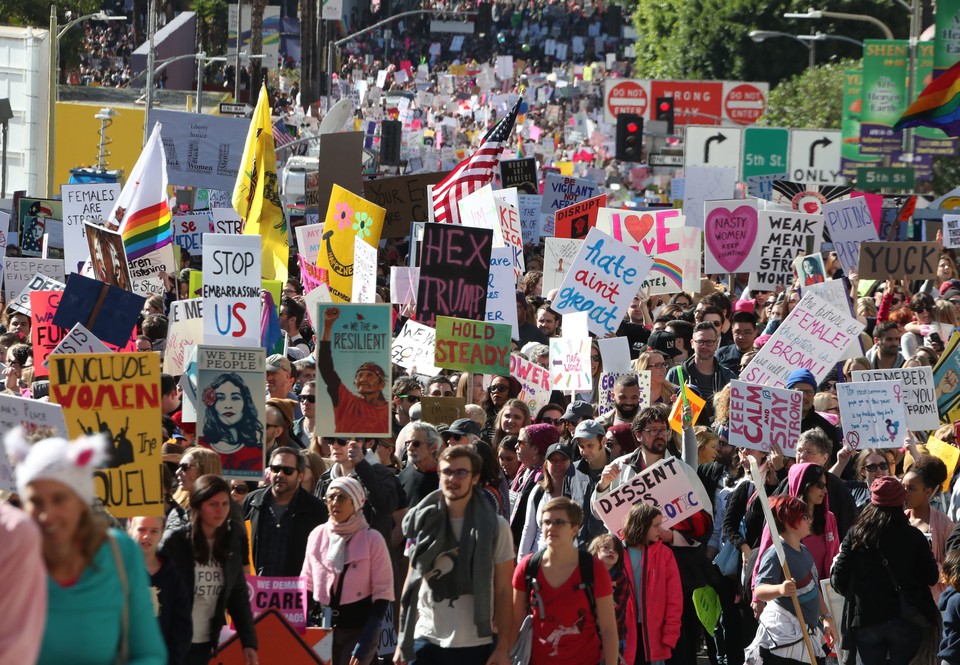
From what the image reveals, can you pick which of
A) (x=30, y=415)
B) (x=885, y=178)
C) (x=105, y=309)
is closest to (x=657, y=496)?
(x=30, y=415)

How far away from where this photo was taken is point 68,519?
3.73 meters

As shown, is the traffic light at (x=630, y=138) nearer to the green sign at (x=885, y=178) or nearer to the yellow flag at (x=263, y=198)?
the green sign at (x=885, y=178)

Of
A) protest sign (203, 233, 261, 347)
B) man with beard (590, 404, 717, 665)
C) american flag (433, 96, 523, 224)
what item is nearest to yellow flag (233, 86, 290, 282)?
american flag (433, 96, 523, 224)

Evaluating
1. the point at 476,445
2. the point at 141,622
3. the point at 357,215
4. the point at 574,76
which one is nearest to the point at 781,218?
the point at 357,215

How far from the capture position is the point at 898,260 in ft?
53.2

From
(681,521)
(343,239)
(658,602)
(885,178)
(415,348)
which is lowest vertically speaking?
(658,602)

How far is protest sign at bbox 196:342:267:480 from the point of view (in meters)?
8.10

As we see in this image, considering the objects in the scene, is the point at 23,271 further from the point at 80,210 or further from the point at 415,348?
the point at 415,348

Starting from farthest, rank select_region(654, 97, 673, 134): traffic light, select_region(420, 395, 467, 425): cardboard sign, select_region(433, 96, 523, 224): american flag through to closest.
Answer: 1. select_region(654, 97, 673, 134): traffic light
2. select_region(433, 96, 523, 224): american flag
3. select_region(420, 395, 467, 425): cardboard sign

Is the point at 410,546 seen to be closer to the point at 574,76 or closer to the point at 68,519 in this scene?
the point at 68,519

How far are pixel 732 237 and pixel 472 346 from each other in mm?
6386

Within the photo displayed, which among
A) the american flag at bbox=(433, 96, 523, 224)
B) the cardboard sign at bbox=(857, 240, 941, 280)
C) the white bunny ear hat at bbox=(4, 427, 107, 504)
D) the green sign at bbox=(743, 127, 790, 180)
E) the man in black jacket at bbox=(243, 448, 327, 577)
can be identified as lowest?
the man in black jacket at bbox=(243, 448, 327, 577)

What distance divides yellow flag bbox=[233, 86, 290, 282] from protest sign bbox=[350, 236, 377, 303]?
2.23 metres

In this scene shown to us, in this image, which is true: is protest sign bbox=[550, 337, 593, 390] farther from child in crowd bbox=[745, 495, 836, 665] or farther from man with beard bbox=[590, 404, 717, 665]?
child in crowd bbox=[745, 495, 836, 665]
